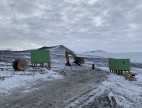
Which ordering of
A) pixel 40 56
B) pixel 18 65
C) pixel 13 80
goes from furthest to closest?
pixel 40 56 → pixel 18 65 → pixel 13 80

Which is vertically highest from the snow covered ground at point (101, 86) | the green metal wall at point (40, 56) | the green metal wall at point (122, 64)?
the green metal wall at point (40, 56)

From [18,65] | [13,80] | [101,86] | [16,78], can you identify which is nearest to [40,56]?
[18,65]

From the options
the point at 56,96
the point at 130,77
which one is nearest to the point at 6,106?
the point at 56,96

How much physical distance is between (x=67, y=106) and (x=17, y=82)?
21.4ft

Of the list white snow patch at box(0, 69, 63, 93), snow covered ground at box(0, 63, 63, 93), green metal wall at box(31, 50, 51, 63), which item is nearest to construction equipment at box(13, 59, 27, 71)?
snow covered ground at box(0, 63, 63, 93)

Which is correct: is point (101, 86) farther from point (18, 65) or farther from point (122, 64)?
point (122, 64)

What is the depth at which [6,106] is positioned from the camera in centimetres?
632

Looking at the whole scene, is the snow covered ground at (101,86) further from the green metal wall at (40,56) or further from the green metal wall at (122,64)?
the green metal wall at (40,56)

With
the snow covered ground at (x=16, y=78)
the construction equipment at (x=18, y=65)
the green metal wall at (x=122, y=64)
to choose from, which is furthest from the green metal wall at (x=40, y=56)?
the green metal wall at (x=122, y=64)

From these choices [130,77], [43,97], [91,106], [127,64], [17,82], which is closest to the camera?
[91,106]

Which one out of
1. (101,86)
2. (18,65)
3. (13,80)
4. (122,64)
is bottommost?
(101,86)

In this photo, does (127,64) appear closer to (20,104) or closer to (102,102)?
(102,102)

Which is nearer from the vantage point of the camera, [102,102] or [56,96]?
[102,102]

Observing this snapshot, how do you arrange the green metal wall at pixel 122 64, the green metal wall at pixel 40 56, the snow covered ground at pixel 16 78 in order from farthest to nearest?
1. the green metal wall at pixel 40 56
2. the green metal wall at pixel 122 64
3. the snow covered ground at pixel 16 78
